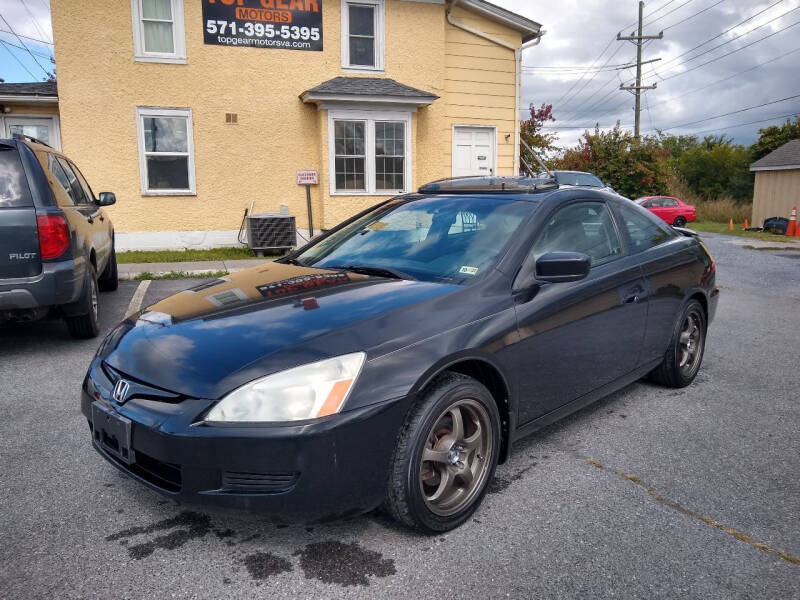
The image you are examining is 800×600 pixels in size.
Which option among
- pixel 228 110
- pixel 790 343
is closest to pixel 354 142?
pixel 228 110

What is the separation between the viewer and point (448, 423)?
8.93 ft

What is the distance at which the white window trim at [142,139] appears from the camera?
41.4 ft

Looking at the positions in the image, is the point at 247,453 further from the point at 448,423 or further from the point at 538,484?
the point at 538,484

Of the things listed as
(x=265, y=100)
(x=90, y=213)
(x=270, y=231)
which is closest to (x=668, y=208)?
(x=265, y=100)

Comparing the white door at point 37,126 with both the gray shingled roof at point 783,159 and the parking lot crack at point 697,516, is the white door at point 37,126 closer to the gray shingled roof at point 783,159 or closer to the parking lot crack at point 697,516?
the parking lot crack at point 697,516

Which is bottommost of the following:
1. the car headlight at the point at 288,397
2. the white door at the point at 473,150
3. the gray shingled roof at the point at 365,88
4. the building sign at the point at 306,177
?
the car headlight at the point at 288,397

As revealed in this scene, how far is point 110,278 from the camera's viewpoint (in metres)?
8.31

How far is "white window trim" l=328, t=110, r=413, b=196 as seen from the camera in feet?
44.8

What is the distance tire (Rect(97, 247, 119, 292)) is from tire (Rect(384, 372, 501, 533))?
671cm

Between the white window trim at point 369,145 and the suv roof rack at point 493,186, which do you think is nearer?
the suv roof rack at point 493,186

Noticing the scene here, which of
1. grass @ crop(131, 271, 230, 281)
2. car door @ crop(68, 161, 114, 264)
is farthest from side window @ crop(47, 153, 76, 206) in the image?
grass @ crop(131, 271, 230, 281)

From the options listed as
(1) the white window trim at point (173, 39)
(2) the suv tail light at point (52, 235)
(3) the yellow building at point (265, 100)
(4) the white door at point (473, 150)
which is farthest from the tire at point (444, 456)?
(4) the white door at point (473, 150)

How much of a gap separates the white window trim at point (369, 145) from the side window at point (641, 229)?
9976 millimetres

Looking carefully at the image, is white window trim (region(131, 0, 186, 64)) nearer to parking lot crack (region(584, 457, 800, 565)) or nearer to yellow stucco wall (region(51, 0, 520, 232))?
yellow stucco wall (region(51, 0, 520, 232))
